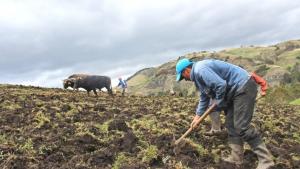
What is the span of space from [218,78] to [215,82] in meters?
0.09

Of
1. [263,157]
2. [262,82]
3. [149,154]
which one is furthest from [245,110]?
[149,154]

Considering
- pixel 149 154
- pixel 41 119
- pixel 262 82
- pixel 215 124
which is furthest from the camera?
pixel 41 119

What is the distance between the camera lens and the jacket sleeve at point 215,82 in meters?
8.68

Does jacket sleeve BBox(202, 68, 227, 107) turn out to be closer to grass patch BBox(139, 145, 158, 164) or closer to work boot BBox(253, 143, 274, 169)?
work boot BBox(253, 143, 274, 169)

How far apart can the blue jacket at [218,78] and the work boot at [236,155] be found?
918mm

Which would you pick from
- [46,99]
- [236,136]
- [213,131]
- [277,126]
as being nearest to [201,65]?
[236,136]

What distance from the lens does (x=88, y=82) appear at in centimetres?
2834

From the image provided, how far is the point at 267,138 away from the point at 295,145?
2.25 feet

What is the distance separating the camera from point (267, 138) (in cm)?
1223

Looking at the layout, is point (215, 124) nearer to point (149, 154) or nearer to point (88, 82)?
point (149, 154)

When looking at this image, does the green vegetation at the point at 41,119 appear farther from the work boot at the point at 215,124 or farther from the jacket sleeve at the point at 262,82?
the jacket sleeve at the point at 262,82

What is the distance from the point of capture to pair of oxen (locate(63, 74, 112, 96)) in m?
28.3

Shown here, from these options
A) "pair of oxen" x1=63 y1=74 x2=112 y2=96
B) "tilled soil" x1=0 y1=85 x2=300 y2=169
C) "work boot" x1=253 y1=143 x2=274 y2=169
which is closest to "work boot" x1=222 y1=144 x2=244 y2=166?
"tilled soil" x1=0 y1=85 x2=300 y2=169

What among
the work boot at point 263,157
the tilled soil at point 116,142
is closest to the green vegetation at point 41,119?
the tilled soil at point 116,142
